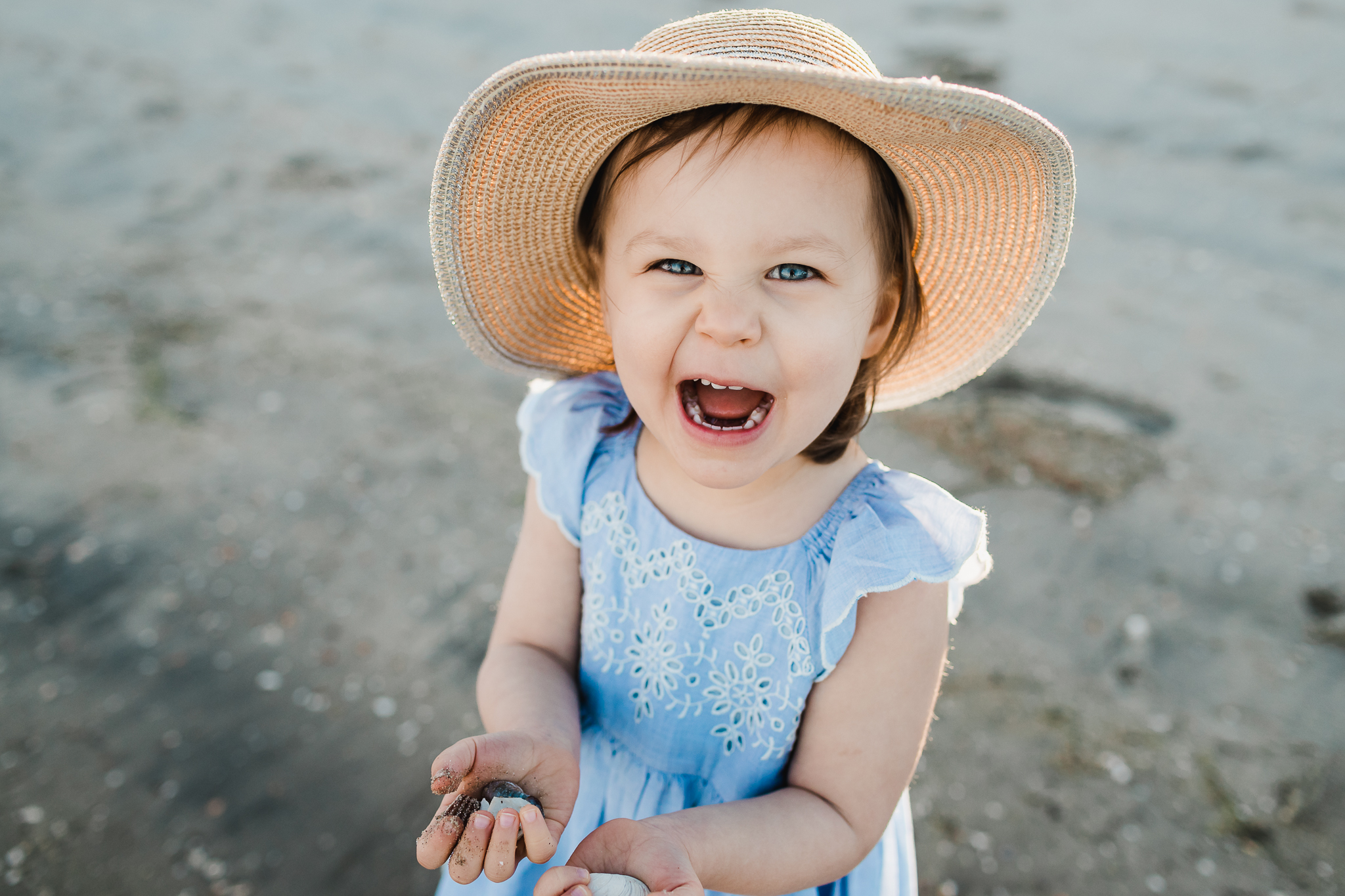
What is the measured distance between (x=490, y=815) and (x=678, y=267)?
0.74m

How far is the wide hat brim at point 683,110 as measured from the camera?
1057 millimetres

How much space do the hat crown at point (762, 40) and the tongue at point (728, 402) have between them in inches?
17.5

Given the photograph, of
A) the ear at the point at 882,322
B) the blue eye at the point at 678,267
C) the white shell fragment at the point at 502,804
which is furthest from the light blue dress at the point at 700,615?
the blue eye at the point at 678,267

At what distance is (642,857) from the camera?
1.13 m

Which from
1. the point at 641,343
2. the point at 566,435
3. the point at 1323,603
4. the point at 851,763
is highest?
the point at 641,343

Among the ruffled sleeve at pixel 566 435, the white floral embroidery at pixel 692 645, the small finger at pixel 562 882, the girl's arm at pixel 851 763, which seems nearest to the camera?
the small finger at pixel 562 882

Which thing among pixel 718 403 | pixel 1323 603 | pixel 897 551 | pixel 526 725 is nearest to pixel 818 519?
pixel 897 551

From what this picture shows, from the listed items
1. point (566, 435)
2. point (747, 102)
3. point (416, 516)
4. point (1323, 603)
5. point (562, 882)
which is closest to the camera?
point (562, 882)

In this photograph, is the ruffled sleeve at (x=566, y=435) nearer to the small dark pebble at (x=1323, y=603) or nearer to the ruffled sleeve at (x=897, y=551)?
the ruffled sleeve at (x=897, y=551)

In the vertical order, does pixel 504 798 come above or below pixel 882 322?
below

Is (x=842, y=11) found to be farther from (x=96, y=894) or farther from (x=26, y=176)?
(x=96, y=894)

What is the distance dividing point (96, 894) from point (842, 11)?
756cm

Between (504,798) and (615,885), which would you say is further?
(504,798)

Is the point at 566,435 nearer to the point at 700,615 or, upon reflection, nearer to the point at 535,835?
the point at 700,615
